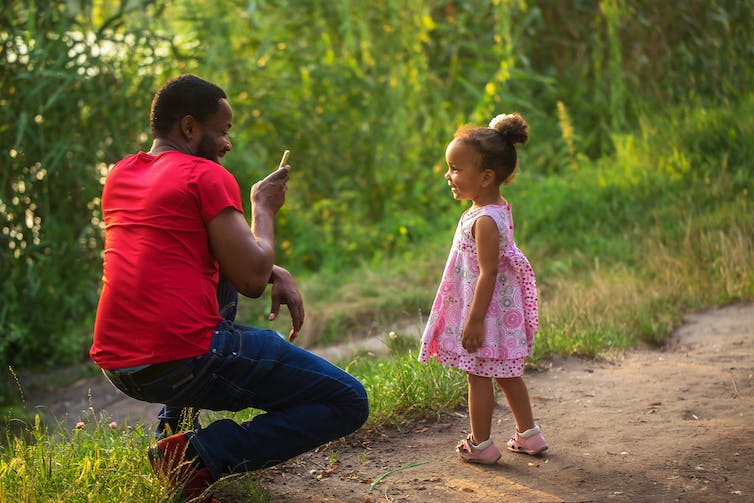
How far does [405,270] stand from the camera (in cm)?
728

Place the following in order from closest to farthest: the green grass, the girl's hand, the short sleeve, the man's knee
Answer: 1. the short sleeve
2. the man's knee
3. the girl's hand
4. the green grass

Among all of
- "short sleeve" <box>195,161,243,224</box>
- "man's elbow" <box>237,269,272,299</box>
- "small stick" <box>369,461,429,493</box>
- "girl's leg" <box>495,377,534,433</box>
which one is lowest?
"small stick" <box>369,461,429,493</box>

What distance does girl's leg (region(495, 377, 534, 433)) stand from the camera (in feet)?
11.5

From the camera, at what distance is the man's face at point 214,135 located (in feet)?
9.89

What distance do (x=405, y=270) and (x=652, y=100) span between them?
2915 millimetres

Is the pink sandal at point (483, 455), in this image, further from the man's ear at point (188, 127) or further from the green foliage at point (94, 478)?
the man's ear at point (188, 127)

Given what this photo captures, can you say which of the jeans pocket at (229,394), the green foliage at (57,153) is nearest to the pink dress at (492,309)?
the jeans pocket at (229,394)

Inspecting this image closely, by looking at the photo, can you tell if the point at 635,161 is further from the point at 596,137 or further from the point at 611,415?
the point at 611,415

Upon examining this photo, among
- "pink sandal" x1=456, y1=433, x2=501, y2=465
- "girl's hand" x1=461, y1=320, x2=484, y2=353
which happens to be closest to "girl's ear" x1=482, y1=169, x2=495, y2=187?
"girl's hand" x1=461, y1=320, x2=484, y2=353

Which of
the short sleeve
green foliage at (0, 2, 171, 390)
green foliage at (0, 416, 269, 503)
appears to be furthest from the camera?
green foliage at (0, 2, 171, 390)

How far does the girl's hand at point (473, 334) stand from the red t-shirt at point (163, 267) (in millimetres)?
955

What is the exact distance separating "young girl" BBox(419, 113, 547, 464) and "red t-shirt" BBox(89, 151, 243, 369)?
3.13ft

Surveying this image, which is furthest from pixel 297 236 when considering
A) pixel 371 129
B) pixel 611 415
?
pixel 611 415

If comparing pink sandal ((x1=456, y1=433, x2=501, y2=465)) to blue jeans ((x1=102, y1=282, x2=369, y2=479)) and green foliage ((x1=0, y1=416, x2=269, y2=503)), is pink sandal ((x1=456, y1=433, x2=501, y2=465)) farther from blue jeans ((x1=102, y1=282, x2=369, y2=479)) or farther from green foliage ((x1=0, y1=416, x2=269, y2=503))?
green foliage ((x1=0, y1=416, x2=269, y2=503))
